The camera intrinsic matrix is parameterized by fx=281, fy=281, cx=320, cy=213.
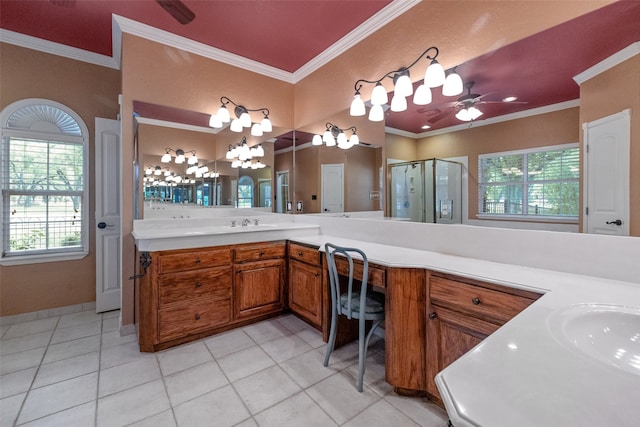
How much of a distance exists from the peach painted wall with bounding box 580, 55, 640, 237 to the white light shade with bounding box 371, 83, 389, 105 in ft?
4.10

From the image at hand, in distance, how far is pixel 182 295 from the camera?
7.50 feet

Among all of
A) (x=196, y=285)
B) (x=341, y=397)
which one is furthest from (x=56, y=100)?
(x=341, y=397)

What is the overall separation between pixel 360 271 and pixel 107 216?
2.82 meters

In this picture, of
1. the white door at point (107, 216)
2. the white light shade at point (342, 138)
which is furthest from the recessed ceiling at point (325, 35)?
the white door at point (107, 216)

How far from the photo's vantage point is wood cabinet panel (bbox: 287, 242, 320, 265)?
242 centimetres

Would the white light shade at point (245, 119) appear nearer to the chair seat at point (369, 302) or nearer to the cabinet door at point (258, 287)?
the cabinet door at point (258, 287)

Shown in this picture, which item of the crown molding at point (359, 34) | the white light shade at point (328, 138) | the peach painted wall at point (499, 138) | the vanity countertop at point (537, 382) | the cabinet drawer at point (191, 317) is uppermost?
the crown molding at point (359, 34)

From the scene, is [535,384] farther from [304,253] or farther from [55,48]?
[55,48]

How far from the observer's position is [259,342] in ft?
7.78

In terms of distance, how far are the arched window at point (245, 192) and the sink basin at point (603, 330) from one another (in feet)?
9.90

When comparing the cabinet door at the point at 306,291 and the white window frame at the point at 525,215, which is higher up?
the white window frame at the point at 525,215

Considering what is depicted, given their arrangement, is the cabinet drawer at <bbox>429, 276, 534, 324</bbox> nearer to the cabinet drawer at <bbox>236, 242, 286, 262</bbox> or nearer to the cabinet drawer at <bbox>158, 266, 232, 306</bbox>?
the cabinet drawer at <bbox>236, 242, 286, 262</bbox>

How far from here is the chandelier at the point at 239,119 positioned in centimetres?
291

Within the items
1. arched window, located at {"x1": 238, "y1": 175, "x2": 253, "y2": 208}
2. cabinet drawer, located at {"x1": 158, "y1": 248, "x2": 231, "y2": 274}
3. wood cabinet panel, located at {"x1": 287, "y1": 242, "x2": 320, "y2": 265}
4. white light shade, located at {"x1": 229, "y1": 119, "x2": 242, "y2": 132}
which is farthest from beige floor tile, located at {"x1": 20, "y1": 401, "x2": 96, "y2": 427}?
white light shade, located at {"x1": 229, "y1": 119, "x2": 242, "y2": 132}
